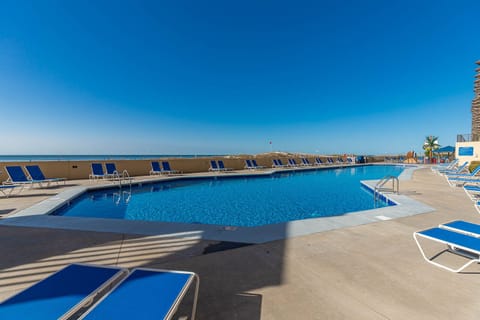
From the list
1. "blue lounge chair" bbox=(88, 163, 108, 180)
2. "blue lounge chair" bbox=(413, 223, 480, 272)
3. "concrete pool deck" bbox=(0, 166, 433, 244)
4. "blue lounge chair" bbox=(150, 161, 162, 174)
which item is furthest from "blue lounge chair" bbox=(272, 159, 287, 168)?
"blue lounge chair" bbox=(413, 223, 480, 272)

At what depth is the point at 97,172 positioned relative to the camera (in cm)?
1025

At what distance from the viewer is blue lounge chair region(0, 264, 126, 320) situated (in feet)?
3.46

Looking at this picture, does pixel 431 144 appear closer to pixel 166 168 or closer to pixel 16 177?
pixel 166 168

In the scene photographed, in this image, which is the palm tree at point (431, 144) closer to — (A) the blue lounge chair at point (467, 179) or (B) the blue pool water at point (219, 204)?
(A) the blue lounge chair at point (467, 179)

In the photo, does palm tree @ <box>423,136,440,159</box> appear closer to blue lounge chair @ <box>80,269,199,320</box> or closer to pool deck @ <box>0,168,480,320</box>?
pool deck @ <box>0,168,480,320</box>

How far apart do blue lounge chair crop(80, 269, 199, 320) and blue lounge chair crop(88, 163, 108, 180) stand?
10287mm

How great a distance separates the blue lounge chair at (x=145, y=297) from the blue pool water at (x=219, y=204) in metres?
4.02

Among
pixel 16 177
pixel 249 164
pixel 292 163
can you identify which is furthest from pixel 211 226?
pixel 292 163

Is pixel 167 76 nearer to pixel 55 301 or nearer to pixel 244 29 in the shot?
pixel 244 29

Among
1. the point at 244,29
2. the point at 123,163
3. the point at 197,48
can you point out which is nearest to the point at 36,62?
the point at 123,163

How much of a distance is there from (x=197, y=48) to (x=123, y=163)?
12325 millimetres

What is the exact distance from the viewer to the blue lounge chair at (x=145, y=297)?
3.57 feet

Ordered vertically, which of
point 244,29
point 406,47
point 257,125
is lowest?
point 257,125

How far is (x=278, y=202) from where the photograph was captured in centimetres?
732
